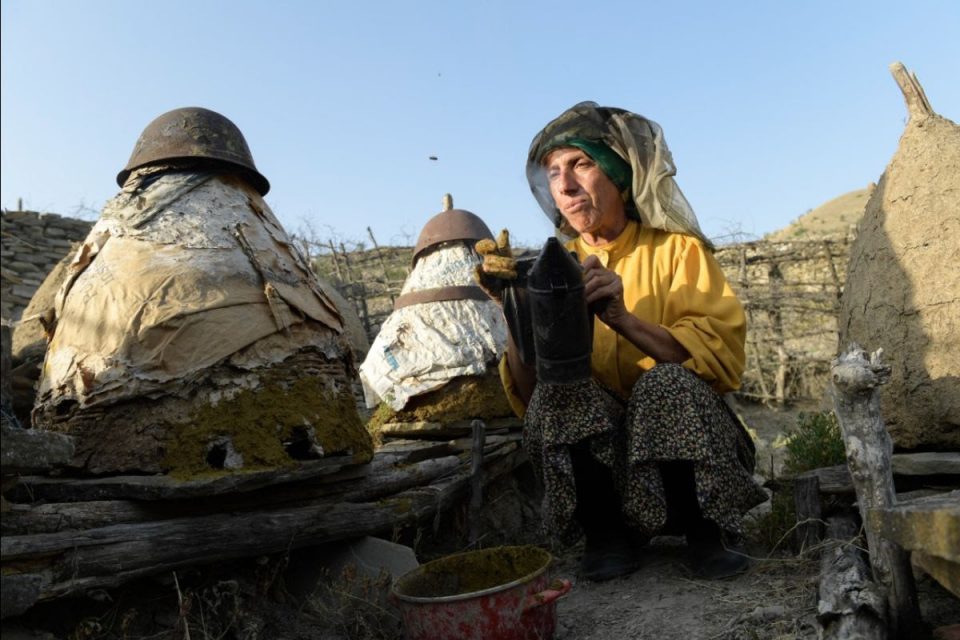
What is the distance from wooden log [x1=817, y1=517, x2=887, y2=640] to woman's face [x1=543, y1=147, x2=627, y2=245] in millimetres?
1535

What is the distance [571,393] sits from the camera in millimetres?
2709

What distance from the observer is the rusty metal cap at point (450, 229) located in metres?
4.81

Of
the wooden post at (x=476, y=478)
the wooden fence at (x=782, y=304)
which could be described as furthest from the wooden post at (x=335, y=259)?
the wooden post at (x=476, y=478)

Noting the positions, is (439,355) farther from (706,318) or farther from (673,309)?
(706,318)

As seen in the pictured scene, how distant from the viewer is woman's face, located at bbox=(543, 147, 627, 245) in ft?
10.2

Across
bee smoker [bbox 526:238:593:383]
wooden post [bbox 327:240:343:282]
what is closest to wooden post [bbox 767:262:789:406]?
wooden post [bbox 327:240:343:282]

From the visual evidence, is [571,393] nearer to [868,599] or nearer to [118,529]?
[868,599]

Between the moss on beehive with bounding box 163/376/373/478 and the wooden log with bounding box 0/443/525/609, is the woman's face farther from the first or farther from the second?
the wooden log with bounding box 0/443/525/609

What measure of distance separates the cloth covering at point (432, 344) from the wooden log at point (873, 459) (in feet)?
7.86

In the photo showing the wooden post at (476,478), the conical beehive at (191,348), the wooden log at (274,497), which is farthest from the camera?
the wooden post at (476,478)

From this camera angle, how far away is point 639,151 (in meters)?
3.08

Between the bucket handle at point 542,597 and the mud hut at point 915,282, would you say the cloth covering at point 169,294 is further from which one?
the mud hut at point 915,282

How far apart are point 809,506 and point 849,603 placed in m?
0.95

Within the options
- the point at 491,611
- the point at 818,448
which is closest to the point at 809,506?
the point at 818,448
